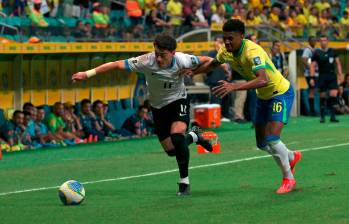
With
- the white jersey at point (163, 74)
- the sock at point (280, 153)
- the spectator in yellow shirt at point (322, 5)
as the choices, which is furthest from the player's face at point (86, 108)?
the spectator in yellow shirt at point (322, 5)

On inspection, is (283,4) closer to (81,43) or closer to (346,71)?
(346,71)

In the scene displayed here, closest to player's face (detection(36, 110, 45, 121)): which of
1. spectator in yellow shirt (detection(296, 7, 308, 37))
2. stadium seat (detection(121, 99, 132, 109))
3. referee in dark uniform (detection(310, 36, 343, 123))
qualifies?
stadium seat (detection(121, 99, 132, 109))

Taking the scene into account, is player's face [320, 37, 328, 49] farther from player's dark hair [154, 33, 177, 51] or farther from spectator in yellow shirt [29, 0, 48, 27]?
player's dark hair [154, 33, 177, 51]

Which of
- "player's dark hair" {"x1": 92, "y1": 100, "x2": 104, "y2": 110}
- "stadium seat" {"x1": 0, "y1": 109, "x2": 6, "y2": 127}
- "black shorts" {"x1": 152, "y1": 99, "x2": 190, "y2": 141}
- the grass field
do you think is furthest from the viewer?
"player's dark hair" {"x1": 92, "y1": 100, "x2": 104, "y2": 110}

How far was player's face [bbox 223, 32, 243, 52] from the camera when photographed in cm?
1230

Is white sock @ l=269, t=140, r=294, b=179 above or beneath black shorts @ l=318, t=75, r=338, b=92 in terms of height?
above

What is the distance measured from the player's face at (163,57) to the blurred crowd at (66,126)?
7942mm

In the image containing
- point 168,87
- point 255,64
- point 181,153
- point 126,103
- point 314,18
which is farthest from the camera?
point 314,18

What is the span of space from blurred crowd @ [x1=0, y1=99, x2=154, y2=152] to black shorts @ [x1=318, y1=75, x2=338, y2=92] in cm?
518

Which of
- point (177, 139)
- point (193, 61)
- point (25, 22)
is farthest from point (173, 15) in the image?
point (177, 139)

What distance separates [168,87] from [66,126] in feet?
29.7

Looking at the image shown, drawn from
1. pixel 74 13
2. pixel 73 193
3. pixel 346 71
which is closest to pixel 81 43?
pixel 74 13

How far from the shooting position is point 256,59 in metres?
12.3

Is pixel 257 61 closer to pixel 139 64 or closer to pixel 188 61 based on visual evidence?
pixel 188 61
